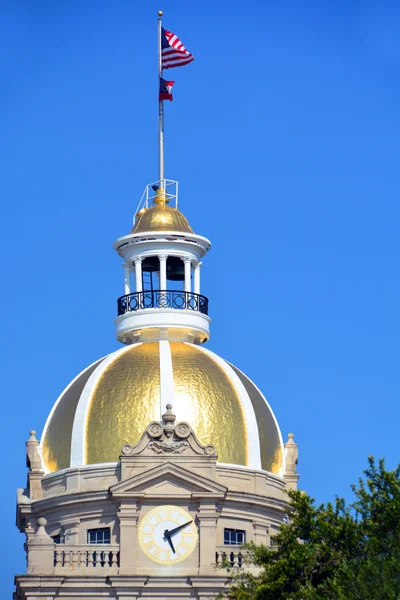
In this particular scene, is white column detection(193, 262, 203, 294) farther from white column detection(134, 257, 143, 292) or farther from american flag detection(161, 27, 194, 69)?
american flag detection(161, 27, 194, 69)

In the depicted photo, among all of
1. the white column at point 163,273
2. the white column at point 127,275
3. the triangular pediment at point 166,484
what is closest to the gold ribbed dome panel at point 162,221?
the white column at point 163,273

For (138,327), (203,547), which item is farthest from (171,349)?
(203,547)

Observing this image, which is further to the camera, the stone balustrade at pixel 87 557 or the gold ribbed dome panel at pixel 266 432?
the gold ribbed dome panel at pixel 266 432

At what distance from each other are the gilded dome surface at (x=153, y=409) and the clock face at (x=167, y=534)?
363 centimetres

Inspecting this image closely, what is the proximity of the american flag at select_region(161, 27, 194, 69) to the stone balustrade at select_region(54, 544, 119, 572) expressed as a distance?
23.5 metres

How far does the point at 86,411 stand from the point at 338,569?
59.5ft

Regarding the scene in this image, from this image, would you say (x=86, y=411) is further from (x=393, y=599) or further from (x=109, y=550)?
(x=393, y=599)

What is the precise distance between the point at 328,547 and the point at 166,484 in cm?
1182

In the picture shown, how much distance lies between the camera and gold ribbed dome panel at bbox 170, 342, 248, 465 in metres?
112

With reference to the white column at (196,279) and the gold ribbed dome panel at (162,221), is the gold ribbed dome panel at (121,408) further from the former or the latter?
the gold ribbed dome panel at (162,221)

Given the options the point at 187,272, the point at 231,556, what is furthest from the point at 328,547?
the point at 187,272

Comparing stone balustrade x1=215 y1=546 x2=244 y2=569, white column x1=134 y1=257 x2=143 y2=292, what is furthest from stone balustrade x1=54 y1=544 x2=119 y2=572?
Answer: white column x1=134 y1=257 x2=143 y2=292

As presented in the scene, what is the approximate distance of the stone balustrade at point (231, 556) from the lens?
107 meters

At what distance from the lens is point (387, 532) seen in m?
98.5
